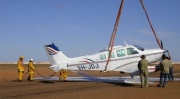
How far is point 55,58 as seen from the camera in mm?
20656

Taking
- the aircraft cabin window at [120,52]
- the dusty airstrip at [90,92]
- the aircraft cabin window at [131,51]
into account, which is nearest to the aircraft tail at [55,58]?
the dusty airstrip at [90,92]

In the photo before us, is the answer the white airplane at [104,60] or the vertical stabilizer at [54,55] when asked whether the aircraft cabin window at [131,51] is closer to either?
the white airplane at [104,60]

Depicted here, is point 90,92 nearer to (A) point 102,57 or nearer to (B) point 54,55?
(A) point 102,57

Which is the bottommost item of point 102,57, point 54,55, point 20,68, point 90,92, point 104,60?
point 90,92

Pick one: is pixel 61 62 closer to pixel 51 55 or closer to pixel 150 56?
pixel 51 55

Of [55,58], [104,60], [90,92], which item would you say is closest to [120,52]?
[104,60]

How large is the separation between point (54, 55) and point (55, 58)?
0.87 ft

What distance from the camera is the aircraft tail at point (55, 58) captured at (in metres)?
20.2

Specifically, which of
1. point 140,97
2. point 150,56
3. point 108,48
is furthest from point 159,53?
point 140,97

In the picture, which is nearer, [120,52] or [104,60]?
[104,60]

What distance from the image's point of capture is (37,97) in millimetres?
12281

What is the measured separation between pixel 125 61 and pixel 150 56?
7.33ft

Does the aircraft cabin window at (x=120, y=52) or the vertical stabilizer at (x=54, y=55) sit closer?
the aircraft cabin window at (x=120, y=52)

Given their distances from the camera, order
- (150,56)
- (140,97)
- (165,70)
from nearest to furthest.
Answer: (140,97) < (165,70) < (150,56)
